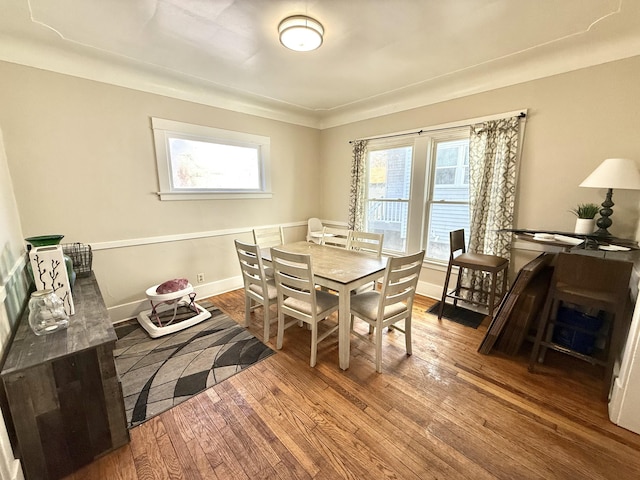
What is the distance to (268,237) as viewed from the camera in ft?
10.1

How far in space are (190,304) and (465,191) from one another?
11.0 ft

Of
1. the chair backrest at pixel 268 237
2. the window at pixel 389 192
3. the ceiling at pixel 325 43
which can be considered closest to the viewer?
the ceiling at pixel 325 43

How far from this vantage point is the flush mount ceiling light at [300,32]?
1.75 metres

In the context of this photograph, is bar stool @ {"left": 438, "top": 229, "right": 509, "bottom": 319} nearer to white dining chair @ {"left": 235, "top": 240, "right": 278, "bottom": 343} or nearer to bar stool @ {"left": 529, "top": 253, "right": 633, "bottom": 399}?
bar stool @ {"left": 529, "top": 253, "right": 633, "bottom": 399}

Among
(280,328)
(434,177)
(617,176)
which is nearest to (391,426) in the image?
(280,328)

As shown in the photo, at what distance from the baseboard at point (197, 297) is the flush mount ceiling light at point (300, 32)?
2.76 m

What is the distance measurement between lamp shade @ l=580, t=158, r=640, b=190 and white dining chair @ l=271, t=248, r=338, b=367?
213 centimetres

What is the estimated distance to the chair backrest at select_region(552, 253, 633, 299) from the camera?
167cm

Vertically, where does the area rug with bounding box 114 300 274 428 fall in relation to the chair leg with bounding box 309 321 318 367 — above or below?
below

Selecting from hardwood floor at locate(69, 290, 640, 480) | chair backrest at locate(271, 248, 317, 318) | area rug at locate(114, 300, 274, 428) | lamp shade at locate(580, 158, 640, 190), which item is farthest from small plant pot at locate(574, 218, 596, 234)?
area rug at locate(114, 300, 274, 428)

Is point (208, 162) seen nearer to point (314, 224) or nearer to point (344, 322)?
point (314, 224)

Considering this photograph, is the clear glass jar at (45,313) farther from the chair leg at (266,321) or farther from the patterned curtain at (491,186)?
the patterned curtain at (491,186)

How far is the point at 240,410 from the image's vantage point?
1663 millimetres

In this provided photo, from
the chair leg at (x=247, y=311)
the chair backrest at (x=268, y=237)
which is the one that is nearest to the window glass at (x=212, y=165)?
the chair backrest at (x=268, y=237)
